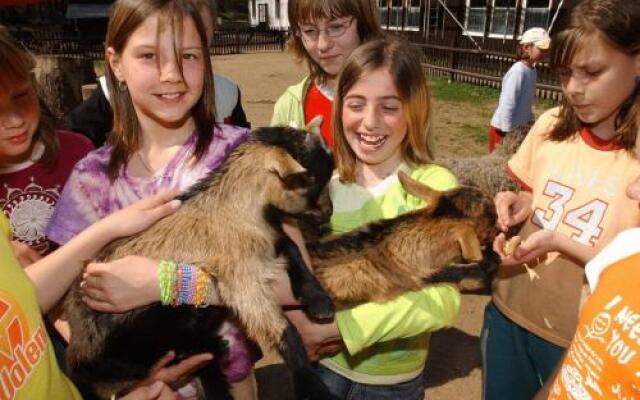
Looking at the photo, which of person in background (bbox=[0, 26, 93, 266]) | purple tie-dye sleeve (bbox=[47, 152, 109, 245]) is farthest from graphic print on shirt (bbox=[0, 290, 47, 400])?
person in background (bbox=[0, 26, 93, 266])

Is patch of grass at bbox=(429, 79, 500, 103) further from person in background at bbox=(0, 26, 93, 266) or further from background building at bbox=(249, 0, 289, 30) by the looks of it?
background building at bbox=(249, 0, 289, 30)

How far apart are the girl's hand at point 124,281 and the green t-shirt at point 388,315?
83 cm

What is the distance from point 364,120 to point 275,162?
1.63 ft

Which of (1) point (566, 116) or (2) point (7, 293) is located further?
(1) point (566, 116)

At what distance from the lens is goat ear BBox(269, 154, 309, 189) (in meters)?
2.25

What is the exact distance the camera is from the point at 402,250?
8.55 feet

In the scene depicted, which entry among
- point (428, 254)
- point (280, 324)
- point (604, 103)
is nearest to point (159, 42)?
point (280, 324)

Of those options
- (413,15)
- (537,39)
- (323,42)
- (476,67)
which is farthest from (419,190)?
(413,15)

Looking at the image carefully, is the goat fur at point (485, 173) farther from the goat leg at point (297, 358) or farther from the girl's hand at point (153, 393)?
the girl's hand at point (153, 393)

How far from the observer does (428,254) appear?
260 cm

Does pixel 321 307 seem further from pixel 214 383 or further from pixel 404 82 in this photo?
pixel 404 82

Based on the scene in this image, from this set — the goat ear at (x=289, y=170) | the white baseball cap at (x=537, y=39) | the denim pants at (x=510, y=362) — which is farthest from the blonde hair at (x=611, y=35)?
the white baseball cap at (x=537, y=39)

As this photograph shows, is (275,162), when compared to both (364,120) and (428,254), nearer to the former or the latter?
(364,120)

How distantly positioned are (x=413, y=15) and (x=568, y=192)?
29882mm
